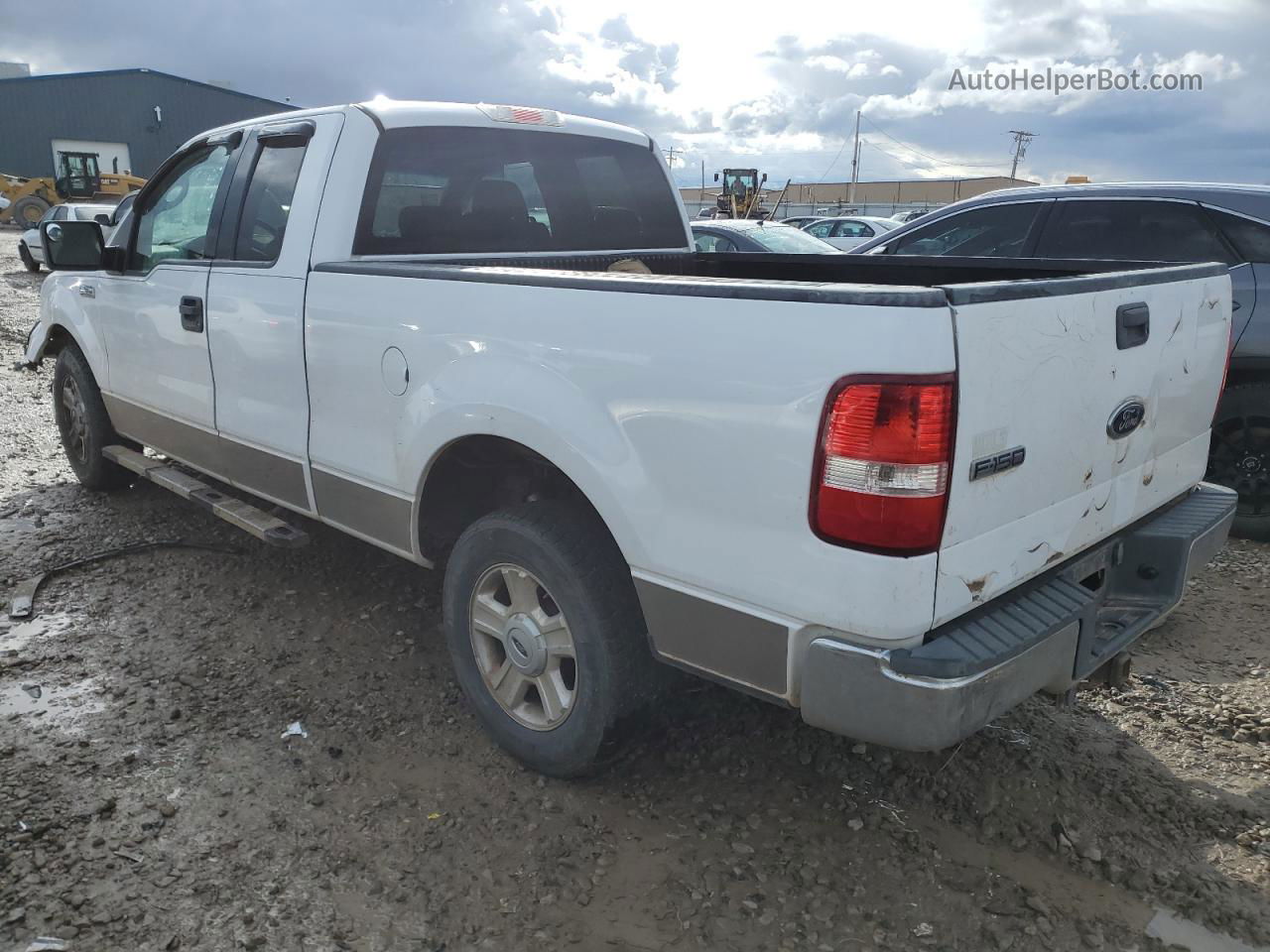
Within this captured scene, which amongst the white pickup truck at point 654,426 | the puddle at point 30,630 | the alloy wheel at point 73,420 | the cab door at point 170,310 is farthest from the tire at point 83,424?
the puddle at point 30,630

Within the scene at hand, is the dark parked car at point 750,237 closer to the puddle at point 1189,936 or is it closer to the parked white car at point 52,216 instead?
the puddle at point 1189,936

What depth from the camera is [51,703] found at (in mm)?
3455

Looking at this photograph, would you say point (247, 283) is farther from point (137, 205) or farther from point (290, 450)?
point (137, 205)

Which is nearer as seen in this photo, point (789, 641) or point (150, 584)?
point (789, 641)

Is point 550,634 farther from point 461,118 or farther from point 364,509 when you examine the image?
point 461,118

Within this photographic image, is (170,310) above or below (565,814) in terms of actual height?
above

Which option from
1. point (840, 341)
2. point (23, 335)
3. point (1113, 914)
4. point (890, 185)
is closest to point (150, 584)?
point (840, 341)

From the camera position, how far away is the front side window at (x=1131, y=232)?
201 inches

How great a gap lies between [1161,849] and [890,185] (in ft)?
213

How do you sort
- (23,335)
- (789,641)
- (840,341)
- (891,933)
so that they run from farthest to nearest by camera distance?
(23,335)
(891,933)
(789,641)
(840,341)

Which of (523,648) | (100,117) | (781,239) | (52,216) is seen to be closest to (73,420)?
(523,648)

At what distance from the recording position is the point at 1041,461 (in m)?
2.24

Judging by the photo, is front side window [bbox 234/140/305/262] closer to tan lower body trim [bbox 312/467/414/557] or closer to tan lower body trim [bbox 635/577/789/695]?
tan lower body trim [bbox 312/467/414/557]

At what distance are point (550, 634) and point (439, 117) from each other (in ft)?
6.93
